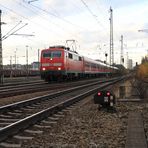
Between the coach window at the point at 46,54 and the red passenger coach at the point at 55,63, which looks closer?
the red passenger coach at the point at 55,63

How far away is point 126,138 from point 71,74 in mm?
34378

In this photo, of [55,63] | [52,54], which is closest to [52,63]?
[55,63]

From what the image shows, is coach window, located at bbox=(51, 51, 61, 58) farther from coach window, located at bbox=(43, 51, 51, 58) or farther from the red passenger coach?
coach window, located at bbox=(43, 51, 51, 58)

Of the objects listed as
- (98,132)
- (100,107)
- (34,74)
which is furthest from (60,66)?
(34,74)

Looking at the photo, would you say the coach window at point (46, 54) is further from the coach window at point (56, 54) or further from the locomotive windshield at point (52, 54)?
the coach window at point (56, 54)

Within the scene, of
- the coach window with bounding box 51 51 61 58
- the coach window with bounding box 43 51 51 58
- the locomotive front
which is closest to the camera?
the locomotive front

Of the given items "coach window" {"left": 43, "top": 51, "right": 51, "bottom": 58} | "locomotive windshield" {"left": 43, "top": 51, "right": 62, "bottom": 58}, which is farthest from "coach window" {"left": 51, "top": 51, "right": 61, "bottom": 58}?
"coach window" {"left": 43, "top": 51, "right": 51, "bottom": 58}

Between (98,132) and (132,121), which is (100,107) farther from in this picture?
(98,132)

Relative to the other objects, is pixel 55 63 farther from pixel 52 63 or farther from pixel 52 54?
pixel 52 54

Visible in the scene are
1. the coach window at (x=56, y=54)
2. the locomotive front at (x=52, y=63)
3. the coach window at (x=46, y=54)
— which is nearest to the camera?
the locomotive front at (x=52, y=63)

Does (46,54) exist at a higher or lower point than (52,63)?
higher

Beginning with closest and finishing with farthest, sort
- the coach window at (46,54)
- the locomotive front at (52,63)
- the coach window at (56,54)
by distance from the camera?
1. the locomotive front at (52,63)
2. the coach window at (56,54)
3. the coach window at (46,54)

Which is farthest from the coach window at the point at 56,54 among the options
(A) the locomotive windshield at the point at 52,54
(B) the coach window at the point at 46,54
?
(B) the coach window at the point at 46,54

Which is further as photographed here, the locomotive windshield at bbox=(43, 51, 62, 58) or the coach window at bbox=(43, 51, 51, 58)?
the coach window at bbox=(43, 51, 51, 58)
